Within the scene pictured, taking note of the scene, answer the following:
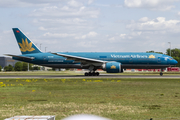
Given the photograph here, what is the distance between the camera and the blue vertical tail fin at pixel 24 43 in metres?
46.8

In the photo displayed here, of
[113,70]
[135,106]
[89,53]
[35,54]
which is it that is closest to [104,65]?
[113,70]

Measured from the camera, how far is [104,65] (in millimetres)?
42281

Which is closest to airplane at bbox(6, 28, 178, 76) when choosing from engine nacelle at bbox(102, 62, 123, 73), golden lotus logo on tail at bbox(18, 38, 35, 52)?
golden lotus logo on tail at bbox(18, 38, 35, 52)

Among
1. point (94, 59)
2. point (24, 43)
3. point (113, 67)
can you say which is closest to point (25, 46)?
point (24, 43)

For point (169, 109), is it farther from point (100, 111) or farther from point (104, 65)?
point (104, 65)

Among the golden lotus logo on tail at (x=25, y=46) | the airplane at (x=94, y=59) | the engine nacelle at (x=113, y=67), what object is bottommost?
the engine nacelle at (x=113, y=67)

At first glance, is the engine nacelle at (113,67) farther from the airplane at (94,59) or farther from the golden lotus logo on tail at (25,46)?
the golden lotus logo on tail at (25,46)

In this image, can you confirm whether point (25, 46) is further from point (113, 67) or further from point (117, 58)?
point (113, 67)

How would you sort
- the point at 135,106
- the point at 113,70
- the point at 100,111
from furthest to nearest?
the point at 113,70, the point at 135,106, the point at 100,111

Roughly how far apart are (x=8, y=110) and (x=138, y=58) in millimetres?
34848

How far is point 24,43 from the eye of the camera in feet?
155

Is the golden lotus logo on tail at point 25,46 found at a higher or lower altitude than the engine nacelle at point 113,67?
higher

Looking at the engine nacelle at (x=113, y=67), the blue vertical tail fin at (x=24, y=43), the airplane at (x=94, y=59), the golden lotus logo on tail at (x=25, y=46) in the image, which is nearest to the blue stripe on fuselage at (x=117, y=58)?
the airplane at (x=94, y=59)

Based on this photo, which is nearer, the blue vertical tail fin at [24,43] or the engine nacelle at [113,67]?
the engine nacelle at [113,67]
